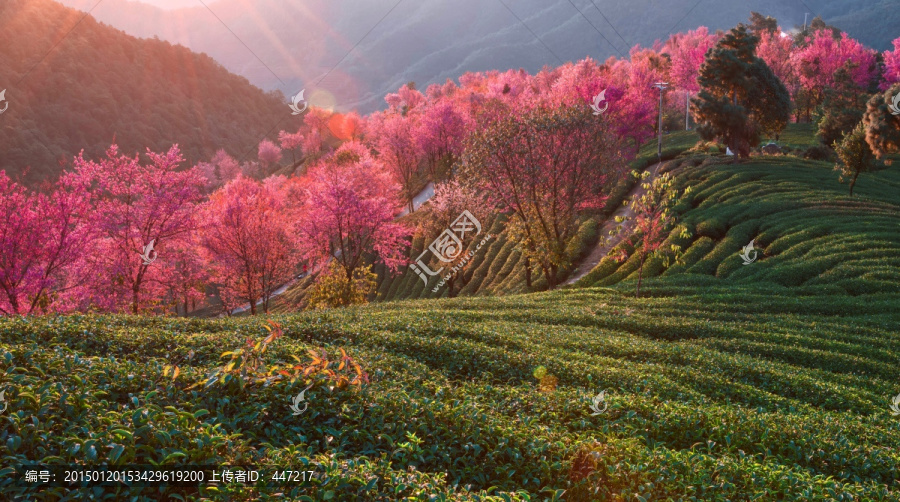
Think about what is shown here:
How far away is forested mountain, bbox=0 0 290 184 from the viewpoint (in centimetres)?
12225

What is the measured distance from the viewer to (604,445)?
910 centimetres

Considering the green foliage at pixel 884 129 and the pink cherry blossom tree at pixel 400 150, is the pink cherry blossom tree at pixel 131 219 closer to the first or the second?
the green foliage at pixel 884 129

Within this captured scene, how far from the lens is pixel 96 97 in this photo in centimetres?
14100

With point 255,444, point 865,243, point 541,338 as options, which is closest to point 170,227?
point 541,338

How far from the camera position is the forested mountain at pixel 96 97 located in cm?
12225

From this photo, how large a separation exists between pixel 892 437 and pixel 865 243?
86.1ft

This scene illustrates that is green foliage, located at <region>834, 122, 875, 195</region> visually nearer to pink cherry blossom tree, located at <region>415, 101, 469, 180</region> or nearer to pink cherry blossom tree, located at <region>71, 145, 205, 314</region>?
pink cherry blossom tree, located at <region>71, 145, 205, 314</region>

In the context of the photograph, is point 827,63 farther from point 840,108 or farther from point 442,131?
point 442,131

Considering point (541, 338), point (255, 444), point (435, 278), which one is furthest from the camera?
point (435, 278)

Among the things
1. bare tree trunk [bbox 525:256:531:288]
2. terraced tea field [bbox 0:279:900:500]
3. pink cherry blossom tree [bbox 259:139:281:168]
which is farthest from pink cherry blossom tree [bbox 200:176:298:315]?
pink cherry blossom tree [bbox 259:139:281:168]

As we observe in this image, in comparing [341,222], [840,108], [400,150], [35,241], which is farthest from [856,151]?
[400,150]

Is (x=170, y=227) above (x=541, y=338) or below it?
above

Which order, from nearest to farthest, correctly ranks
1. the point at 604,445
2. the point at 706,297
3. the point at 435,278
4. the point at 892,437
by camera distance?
the point at 604,445 → the point at 892,437 → the point at 706,297 → the point at 435,278

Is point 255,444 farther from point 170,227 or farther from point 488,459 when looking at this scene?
point 170,227
